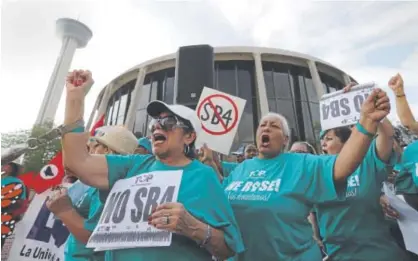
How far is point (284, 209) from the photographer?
210 cm

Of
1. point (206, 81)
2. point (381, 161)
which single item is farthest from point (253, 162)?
point (206, 81)

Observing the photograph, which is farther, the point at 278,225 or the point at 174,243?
the point at 278,225

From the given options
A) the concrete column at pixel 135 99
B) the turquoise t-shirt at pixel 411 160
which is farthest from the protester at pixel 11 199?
the concrete column at pixel 135 99

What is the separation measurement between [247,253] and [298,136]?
15729 mm

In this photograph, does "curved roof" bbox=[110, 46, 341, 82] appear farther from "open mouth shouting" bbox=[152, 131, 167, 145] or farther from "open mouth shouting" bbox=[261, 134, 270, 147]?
"open mouth shouting" bbox=[152, 131, 167, 145]

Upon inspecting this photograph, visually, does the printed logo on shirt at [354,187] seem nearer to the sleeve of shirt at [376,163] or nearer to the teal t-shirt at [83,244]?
the sleeve of shirt at [376,163]

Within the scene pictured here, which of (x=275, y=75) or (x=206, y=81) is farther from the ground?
(x=275, y=75)

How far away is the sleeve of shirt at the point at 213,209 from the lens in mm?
1589

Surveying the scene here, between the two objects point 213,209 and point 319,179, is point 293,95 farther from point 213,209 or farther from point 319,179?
point 213,209

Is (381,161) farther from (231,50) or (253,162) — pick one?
(231,50)

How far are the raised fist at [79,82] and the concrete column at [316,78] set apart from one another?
17891 millimetres

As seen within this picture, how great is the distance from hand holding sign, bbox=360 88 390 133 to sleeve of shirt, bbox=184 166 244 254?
2.78 feet

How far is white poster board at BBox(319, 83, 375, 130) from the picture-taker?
2.56 meters

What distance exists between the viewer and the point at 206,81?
4961 millimetres
